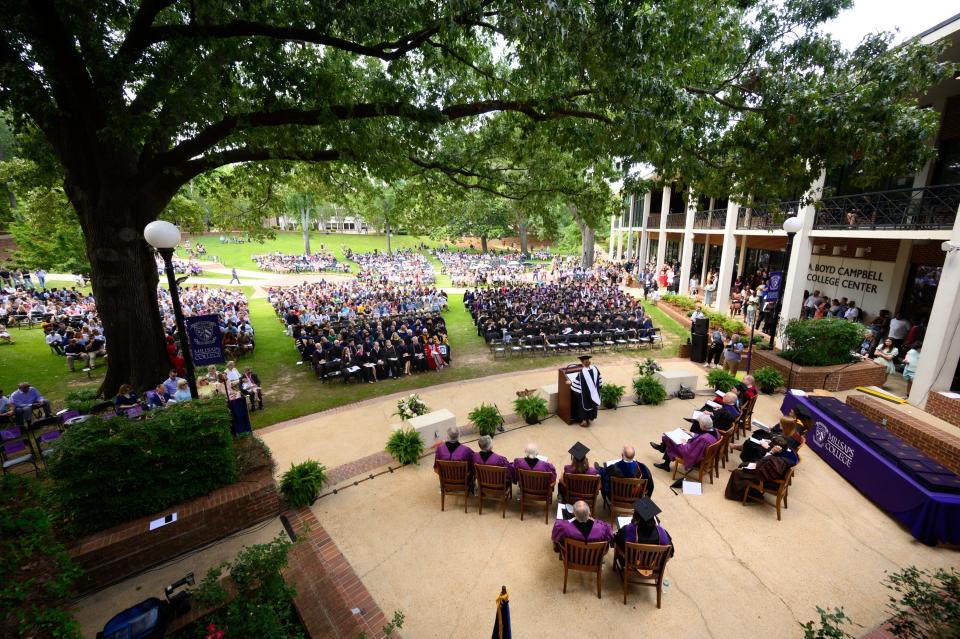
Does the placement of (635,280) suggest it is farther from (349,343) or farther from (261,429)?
(261,429)

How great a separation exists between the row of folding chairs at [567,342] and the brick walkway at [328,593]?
33.6ft

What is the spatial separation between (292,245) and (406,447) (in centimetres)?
6326

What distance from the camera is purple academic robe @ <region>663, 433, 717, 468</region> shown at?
6.46 metres

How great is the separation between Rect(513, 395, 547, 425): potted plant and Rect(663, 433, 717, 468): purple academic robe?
9.34ft

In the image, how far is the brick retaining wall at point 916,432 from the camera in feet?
22.4

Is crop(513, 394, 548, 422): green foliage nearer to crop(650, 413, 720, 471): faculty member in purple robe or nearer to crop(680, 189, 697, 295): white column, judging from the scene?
crop(650, 413, 720, 471): faculty member in purple robe

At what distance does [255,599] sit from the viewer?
3.76 meters

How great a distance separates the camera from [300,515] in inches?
233

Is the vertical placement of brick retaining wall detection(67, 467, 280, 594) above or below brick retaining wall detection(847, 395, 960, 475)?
above

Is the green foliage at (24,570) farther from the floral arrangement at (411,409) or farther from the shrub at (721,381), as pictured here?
the shrub at (721,381)

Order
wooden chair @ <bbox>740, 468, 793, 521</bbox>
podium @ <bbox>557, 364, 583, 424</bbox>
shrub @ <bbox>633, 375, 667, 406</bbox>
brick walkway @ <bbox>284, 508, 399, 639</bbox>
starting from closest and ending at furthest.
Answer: brick walkway @ <bbox>284, 508, 399, 639</bbox> < wooden chair @ <bbox>740, 468, 793, 521</bbox> < podium @ <bbox>557, 364, 583, 424</bbox> < shrub @ <bbox>633, 375, 667, 406</bbox>

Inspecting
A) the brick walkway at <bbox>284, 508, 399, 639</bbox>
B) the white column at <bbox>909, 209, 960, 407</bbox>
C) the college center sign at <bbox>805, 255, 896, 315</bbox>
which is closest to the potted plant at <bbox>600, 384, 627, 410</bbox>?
the brick walkway at <bbox>284, 508, 399, 639</bbox>

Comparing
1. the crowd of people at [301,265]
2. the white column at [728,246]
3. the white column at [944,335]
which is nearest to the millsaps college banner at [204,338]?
the white column at [944,335]

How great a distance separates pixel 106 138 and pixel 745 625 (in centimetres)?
1176
